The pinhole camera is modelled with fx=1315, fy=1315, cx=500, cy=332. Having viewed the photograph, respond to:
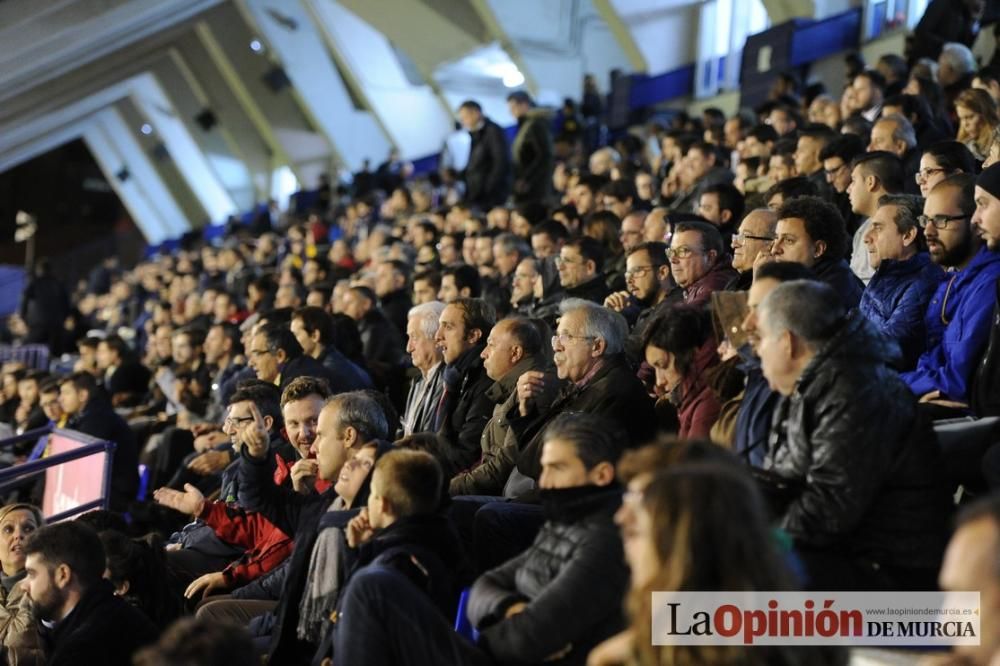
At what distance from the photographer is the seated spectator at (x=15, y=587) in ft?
14.8

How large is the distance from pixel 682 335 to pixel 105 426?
442 cm

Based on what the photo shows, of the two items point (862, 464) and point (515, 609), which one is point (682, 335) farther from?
point (515, 609)

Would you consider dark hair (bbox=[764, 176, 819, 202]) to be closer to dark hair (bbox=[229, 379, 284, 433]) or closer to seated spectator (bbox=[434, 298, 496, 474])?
seated spectator (bbox=[434, 298, 496, 474])

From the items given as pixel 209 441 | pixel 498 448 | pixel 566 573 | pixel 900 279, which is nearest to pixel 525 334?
pixel 498 448

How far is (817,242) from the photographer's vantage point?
15.6 feet

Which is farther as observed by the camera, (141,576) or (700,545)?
(141,576)

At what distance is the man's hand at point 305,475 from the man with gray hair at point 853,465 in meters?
2.04

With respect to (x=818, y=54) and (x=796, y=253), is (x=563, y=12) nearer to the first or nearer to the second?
(x=818, y=54)

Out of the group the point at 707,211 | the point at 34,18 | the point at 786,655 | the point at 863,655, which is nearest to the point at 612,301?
the point at 707,211

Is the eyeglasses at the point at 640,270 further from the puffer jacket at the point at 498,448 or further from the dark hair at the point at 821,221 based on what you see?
the dark hair at the point at 821,221

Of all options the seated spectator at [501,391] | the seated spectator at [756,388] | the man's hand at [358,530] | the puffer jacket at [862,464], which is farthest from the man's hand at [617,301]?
the puffer jacket at [862,464]

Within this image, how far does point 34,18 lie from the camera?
41.3ft

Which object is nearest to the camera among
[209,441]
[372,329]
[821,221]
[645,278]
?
[821,221]

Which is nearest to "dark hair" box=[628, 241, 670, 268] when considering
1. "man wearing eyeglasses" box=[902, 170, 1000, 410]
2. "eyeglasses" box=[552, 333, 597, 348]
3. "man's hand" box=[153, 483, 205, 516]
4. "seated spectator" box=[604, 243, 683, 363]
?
"seated spectator" box=[604, 243, 683, 363]
